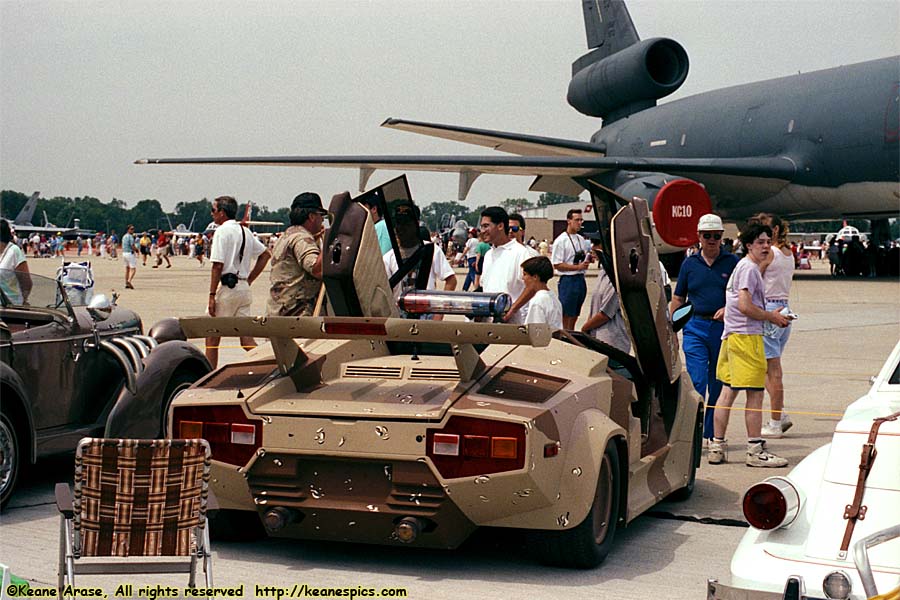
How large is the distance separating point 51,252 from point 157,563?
81142 millimetres

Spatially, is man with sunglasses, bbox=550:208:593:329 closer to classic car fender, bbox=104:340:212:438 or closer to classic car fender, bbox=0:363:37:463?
classic car fender, bbox=104:340:212:438

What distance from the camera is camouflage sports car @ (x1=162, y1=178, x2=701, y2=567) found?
492 cm

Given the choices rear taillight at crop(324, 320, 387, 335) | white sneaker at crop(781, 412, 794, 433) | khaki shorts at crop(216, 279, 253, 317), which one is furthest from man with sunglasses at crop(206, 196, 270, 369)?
rear taillight at crop(324, 320, 387, 335)

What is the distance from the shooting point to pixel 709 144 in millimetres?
29016

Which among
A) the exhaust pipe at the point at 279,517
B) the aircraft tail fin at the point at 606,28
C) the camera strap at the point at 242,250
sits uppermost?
the aircraft tail fin at the point at 606,28

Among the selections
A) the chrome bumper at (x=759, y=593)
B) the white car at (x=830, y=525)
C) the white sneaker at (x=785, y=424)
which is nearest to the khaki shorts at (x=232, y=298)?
the white sneaker at (x=785, y=424)

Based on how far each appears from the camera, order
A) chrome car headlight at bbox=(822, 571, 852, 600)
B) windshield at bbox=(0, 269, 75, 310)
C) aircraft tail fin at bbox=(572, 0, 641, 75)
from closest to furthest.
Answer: chrome car headlight at bbox=(822, 571, 852, 600)
windshield at bbox=(0, 269, 75, 310)
aircraft tail fin at bbox=(572, 0, 641, 75)

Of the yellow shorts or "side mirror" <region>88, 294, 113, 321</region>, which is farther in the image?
the yellow shorts

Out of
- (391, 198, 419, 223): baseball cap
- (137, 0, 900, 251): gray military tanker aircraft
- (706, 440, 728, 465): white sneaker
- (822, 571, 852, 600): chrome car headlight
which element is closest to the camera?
(822, 571, 852, 600): chrome car headlight

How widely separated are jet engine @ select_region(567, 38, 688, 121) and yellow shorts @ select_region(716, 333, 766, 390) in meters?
25.7

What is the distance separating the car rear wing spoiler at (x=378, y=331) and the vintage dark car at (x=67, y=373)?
1.68 meters

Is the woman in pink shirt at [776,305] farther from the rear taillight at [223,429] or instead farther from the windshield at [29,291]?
the windshield at [29,291]

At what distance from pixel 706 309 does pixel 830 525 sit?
470 centimetres

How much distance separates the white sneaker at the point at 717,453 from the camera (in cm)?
794
